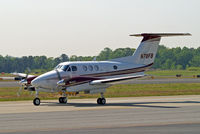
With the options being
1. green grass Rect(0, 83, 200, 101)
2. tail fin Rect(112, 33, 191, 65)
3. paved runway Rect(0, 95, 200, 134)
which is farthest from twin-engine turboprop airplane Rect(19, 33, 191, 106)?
paved runway Rect(0, 95, 200, 134)

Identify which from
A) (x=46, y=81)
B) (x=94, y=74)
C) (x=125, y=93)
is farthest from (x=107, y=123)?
(x=125, y=93)

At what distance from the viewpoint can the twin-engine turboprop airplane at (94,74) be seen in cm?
3183

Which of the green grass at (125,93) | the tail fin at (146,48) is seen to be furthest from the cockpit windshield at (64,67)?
the green grass at (125,93)

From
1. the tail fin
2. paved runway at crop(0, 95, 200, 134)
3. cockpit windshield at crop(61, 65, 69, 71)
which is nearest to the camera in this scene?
paved runway at crop(0, 95, 200, 134)

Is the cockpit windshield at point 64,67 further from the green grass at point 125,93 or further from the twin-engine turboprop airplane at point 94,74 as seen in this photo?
the green grass at point 125,93

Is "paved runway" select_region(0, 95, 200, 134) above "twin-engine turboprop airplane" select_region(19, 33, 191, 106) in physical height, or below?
below

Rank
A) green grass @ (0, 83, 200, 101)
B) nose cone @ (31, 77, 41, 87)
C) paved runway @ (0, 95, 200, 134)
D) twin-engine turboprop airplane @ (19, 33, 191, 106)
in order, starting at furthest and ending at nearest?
1. green grass @ (0, 83, 200, 101)
2. twin-engine turboprop airplane @ (19, 33, 191, 106)
3. nose cone @ (31, 77, 41, 87)
4. paved runway @ (0, 95, 200, 134)

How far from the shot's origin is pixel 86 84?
32.2 metres

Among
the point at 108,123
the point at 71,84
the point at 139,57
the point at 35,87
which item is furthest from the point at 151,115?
the point at 139,57

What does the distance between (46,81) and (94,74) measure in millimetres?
4453

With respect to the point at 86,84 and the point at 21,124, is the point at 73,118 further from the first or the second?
the point at 86,84

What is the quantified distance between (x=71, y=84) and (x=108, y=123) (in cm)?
1265

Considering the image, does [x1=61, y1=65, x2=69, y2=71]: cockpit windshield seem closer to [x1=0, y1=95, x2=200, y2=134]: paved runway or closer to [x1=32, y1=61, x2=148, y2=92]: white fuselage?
[x1=32, y1=61, x2=148, y2=92]: white fuselage

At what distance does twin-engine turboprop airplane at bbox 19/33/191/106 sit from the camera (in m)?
31.8
